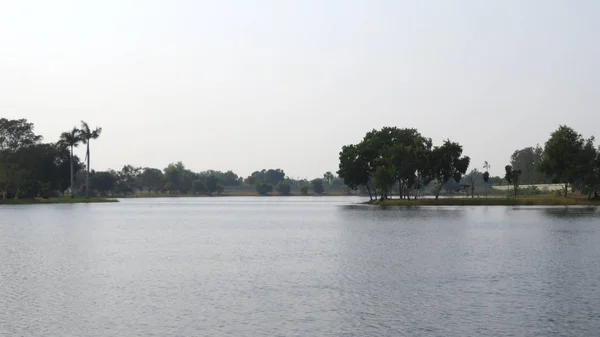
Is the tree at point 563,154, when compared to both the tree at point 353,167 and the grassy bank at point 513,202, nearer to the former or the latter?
the grassy bank at point 513,202

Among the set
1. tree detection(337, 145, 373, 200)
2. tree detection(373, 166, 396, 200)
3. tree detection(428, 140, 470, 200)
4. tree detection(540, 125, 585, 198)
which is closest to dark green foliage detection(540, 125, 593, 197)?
tree detection(540, 125, 585, 198)

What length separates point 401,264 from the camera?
4759 cm

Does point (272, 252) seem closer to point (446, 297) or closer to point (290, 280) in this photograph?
point (290, 280)

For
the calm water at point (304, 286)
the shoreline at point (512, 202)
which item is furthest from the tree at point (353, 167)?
the calm water at point (304, 286)

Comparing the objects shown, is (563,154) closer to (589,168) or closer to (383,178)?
(589,168)

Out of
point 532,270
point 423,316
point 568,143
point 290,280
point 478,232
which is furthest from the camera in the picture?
point 568,143

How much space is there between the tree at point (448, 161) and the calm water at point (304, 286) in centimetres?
8559

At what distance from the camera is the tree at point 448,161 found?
15525 centimetres

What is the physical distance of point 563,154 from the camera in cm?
15550

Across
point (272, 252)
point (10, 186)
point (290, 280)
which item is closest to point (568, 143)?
point (272, 252)

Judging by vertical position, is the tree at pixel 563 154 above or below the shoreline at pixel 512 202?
above

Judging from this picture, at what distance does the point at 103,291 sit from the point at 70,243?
31986 millimetres

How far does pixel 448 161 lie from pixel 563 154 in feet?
84.3

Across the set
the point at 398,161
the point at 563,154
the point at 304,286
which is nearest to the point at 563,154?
the point at 563,154
